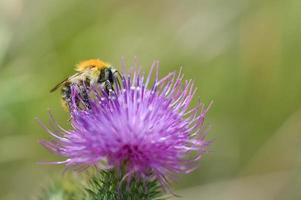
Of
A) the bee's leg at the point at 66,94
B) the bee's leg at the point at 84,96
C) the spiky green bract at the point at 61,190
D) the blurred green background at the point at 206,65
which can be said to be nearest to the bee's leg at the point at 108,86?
the bee's leg at the point at 84,96

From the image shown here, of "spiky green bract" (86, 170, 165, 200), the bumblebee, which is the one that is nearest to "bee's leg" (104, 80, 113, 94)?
the bumblebee

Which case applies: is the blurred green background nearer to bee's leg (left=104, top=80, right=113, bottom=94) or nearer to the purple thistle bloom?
bee's leg (left=104, top=80, right=113, bottom=94)

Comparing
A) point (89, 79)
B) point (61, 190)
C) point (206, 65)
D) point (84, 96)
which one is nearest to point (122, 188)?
point (84, 96)

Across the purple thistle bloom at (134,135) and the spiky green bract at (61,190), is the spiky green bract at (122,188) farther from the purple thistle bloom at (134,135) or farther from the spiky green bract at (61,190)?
the spiky green bract at (61,190)

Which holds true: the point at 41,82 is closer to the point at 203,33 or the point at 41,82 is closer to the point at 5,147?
the point at 5,147

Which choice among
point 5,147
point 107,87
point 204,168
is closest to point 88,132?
point 107,87

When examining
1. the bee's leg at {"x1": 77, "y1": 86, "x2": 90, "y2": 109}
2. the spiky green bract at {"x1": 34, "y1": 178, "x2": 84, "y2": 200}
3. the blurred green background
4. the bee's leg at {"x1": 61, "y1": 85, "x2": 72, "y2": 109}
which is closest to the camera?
the bee's leg at {"x1": 77, "y1": 86, "x2": 90, "y2": 109}

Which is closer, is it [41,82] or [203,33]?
[41,82]
